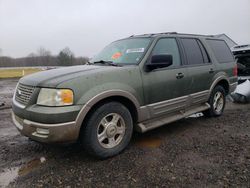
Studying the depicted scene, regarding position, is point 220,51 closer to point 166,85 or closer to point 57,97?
point 166,85

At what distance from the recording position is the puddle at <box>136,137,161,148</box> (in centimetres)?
397

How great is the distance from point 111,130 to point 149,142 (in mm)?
1006

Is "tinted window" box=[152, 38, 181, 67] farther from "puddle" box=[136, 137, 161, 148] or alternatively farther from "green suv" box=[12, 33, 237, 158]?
"puddle" box=[136, 137, 161, 148]

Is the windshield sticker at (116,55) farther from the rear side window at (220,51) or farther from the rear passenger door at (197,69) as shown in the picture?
the rear side window at (220,51)

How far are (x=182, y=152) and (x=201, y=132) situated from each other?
1.14 meters

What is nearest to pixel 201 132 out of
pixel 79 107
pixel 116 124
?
pixel 116 124

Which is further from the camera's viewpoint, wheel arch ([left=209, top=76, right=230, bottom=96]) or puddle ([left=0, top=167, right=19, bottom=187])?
wheel arch ([left=209, top=76, right=230, bottom=96])

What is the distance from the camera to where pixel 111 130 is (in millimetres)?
3436

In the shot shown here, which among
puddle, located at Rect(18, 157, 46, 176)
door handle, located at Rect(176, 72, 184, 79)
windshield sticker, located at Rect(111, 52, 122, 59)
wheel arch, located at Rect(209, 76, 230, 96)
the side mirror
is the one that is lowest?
puddle, located at Rect(18, 157, 46, 176)

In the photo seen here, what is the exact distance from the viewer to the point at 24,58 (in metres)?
70.4

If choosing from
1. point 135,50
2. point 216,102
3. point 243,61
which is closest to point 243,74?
point 243,61

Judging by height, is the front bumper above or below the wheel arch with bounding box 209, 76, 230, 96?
below

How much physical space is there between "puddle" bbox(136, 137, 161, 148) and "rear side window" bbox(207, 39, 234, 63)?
8.61ft

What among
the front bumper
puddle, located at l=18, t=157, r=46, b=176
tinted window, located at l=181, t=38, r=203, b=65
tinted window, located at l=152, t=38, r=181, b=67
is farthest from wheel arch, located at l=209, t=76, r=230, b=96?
puddle, located at l=18, t=157, r=46, b=176
